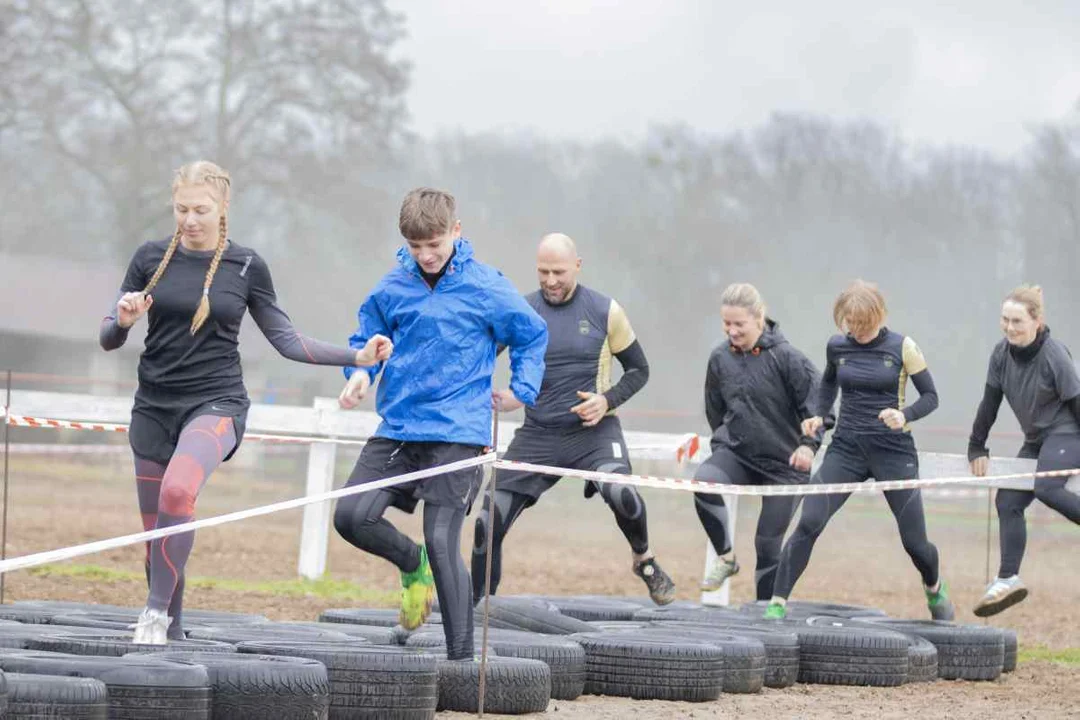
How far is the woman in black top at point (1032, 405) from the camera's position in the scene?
30.9 feet

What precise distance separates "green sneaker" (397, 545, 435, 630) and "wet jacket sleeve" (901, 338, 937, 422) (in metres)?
4.03

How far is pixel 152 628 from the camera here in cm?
614

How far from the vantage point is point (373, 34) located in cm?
4781

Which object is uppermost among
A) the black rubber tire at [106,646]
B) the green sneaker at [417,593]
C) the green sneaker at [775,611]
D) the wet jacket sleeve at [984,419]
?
the wet jacket sleeve at [984,419]

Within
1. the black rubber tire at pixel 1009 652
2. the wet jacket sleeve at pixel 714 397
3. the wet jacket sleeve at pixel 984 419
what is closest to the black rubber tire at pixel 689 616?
the wet jacket sleeve at pixel 714 397

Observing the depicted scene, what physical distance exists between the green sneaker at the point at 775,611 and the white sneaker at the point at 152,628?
14.4 feet

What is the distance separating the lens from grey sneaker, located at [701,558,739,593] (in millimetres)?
9805

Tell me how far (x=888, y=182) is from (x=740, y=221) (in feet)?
16.7

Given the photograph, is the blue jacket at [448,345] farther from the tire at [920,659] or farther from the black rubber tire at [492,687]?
the tire at [920,659]

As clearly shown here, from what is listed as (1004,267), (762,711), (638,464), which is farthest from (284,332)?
(1004,267)

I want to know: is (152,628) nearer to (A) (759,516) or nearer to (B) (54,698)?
(B) (54,698)

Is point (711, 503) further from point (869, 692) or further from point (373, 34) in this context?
point (373, 34)

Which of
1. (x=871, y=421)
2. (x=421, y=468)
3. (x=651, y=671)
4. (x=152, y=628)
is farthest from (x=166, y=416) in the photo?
(x=871, y=421)

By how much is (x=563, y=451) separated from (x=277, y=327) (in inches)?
108
